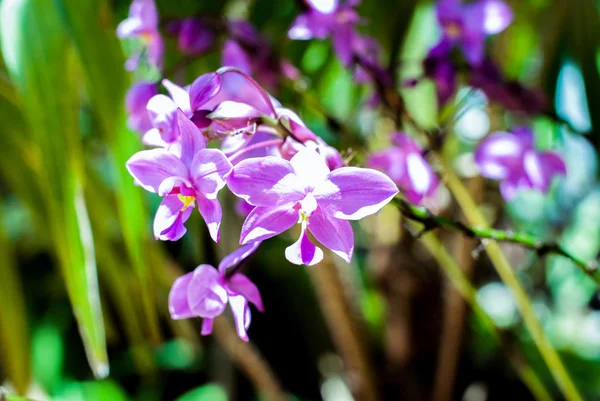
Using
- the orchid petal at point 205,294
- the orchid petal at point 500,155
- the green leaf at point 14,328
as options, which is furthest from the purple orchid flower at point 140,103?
the green leaf at point 14,328

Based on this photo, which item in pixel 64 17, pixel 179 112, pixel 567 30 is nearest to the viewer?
pixel 179 112

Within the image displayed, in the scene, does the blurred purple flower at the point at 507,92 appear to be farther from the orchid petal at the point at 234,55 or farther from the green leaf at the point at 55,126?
the green leaf at the point at 55,126

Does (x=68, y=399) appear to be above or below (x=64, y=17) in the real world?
below

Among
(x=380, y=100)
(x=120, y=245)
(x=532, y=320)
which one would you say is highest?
(x=380, y=100)

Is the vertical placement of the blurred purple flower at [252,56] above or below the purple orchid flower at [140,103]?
above

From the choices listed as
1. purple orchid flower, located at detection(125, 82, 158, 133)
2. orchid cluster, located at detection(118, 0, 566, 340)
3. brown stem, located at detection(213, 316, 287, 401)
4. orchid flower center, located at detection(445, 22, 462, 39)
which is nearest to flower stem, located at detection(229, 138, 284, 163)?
orchid cluster, located at detection(118, 0, 566, 340)

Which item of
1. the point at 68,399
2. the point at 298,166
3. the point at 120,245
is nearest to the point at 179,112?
the point at 298,166

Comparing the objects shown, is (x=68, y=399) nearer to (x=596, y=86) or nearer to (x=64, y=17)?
(x=64, y=17)

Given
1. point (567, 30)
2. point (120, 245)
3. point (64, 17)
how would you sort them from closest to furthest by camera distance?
point (64, 17), point (567, 30), point (120, 245)

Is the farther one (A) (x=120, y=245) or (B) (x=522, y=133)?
(A) (x=120, y=245)
